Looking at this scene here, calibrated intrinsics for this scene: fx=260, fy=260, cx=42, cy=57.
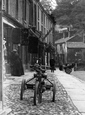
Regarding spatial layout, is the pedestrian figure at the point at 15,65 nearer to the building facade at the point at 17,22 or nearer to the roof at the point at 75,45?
the building facade at the point at 17,22

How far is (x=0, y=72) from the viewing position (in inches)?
178

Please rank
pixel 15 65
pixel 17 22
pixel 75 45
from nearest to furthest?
pixel 15 65 → pixel 17 22 → pixel 75 45

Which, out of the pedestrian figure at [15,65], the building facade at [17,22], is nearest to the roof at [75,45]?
the building facade at [17,22]

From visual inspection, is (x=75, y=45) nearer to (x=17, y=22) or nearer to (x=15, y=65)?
(x=17, y=22)

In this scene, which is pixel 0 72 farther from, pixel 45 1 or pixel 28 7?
pixel 45 1

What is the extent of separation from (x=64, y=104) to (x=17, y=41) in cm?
1121

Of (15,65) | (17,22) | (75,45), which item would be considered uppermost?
(75,45)

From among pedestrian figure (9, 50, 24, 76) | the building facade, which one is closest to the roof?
the building facade

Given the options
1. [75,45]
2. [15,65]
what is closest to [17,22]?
[15,65]

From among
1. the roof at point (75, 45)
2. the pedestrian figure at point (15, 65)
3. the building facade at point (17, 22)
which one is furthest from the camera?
the roof at point (75, 45)

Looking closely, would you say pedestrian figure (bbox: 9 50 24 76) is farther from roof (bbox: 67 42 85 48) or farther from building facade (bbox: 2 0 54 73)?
roof (bbox: 67 42 85 48)

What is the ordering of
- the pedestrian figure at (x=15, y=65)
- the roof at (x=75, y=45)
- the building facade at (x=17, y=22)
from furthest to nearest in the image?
the roof at (x=75, y=45) < the pedestrian figure at (x=15, y=65) < the building facade at (x=17, y=22)

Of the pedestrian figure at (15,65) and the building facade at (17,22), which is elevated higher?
the building facade at (17,22)

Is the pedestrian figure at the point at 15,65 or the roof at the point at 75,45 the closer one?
the pedestrian figure at the point at 15,65
